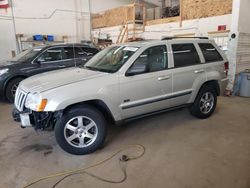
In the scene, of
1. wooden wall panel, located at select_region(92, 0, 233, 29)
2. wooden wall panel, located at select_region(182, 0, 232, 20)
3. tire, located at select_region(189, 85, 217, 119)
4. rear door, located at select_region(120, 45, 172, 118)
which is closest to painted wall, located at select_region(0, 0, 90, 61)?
wooden wall panel, located at select_region(92, 0, 233, 29)

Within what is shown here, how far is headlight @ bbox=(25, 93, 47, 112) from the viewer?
2588 mm

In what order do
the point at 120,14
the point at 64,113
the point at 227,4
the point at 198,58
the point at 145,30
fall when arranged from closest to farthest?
the point at 64,113
the point at 198,58
the point at 227,4
the point at 145,30
the point at 120,14

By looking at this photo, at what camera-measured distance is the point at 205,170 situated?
254cm

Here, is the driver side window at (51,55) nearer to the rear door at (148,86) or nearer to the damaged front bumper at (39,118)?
the damaged front bumper at (39,118)

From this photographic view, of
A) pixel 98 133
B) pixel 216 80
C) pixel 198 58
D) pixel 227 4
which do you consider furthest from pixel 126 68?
pixel 227 4

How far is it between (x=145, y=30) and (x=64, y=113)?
7.77m

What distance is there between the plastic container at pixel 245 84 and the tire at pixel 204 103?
243 cm

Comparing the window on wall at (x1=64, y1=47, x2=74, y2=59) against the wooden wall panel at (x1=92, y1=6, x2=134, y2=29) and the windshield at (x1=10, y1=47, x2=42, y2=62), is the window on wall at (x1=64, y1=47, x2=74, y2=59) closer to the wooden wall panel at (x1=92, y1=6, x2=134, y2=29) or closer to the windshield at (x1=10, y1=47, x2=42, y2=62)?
the windshield at (x1=10, y1=47, x2=42, y2=62)

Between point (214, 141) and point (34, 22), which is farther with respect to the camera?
point (34, 22)

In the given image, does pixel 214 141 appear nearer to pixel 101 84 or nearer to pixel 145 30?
pixel 101 84

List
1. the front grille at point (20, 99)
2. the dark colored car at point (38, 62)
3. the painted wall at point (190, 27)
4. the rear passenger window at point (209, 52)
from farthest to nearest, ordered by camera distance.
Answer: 1. the painted wall at point (190, 27)
2. the dark colored car at point (38, 62)
3. the rear passenger window at point (209, 52)
4. the front grille at point (20, 99)

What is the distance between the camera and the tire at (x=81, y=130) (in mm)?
2770

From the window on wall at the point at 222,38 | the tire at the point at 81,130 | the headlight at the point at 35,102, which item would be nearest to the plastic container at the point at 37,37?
the window on wall at the point at 222,38

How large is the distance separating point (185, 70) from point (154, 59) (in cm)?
64
